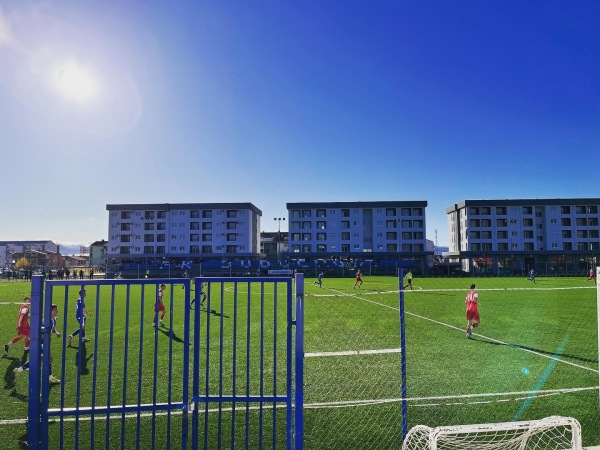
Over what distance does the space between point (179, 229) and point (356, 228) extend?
33101 millimetres

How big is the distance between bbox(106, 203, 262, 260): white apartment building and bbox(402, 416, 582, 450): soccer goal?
71.8m

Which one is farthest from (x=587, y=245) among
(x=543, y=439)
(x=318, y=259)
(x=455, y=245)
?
(x=543, y=439)

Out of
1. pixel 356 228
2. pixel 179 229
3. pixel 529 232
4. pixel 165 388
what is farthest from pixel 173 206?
pixel 165 388

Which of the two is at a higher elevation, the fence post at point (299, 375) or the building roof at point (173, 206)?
the building roof at point (173, 206)

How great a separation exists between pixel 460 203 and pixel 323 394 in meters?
78.1

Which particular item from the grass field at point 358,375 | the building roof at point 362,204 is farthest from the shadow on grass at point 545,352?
the building roof at point 362,204

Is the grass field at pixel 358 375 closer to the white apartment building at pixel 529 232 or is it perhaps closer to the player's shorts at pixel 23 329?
the player's shorts at pixel 23 329

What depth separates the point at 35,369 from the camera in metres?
4.42

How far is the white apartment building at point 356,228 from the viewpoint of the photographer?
249 feet

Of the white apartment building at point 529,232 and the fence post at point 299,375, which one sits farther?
the white apartment building at point 529,232

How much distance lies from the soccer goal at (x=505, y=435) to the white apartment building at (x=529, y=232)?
2878 inches

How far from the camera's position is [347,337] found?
13.8 meters

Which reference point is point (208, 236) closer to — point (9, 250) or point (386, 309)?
point (386, 309)

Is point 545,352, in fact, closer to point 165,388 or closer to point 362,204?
point 165,388
